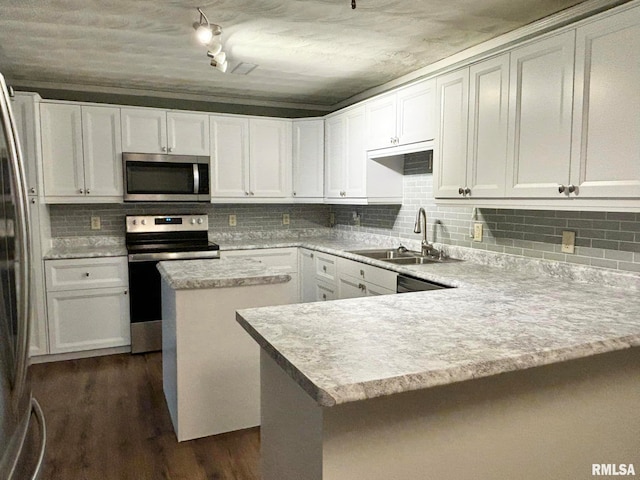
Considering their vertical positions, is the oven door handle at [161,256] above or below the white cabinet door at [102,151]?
below

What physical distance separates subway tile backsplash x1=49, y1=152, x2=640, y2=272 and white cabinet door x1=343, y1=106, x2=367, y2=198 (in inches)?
14.3

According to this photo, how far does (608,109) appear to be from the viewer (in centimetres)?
193

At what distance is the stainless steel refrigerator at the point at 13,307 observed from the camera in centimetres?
103

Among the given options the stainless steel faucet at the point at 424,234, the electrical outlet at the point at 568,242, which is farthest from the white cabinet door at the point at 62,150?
the electrical outlet at the point at 568,242

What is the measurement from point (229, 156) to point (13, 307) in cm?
346

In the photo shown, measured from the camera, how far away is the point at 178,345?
7.80ft

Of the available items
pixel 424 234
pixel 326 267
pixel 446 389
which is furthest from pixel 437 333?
pixel 326 267

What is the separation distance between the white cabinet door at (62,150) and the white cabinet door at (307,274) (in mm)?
2034

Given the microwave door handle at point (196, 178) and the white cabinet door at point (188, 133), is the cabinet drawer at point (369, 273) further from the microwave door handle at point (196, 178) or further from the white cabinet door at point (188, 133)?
the white cabinet door at point (188, 133)

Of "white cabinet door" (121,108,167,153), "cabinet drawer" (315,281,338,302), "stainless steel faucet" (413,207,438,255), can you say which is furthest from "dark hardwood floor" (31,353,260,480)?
"white cabinet door" (121,108,167,153)

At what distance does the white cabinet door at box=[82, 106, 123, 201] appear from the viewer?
3898 millimetres

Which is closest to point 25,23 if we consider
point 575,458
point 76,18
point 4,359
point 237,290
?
point 76,18

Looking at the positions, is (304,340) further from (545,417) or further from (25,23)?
(25,23)

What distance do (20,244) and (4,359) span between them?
0.96ft
